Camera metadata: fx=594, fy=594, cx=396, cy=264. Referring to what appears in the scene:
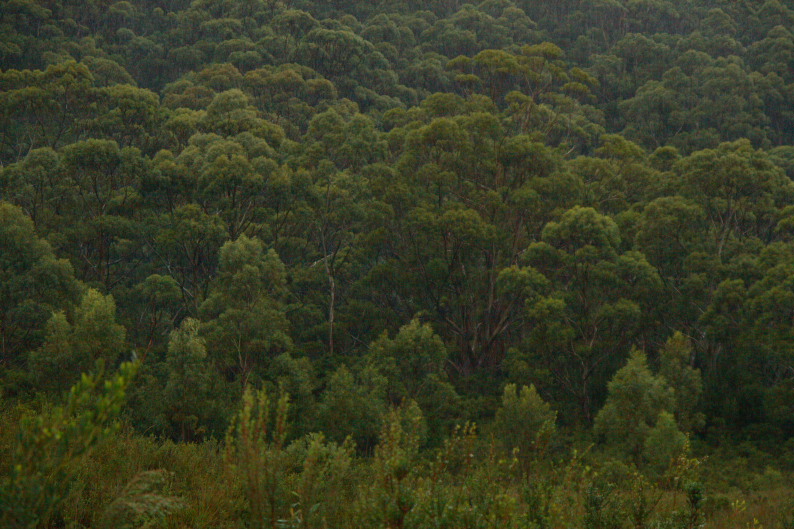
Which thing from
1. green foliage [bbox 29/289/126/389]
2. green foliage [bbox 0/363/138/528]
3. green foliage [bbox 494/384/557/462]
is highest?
green foliage [bbox 0/363/138/528]

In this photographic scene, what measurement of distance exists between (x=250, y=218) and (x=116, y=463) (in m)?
23.5

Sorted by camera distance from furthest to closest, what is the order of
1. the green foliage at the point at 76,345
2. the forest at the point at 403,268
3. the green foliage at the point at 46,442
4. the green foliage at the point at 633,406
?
the green foliage at the point at 633,406 → the forest at the point at 403,268 → the green foliage at the point at 76,345 → the green foliage at the point at 46,442

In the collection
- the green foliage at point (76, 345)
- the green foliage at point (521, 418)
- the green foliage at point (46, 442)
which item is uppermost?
the green foliage at point (46, 442)

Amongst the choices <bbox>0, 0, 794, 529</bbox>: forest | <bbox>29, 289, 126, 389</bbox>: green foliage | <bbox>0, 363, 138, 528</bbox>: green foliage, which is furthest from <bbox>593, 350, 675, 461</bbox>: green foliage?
<bbox>0, 363, 138, 528</bbox>: green foliage

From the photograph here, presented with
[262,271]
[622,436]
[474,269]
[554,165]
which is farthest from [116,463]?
[554,165]

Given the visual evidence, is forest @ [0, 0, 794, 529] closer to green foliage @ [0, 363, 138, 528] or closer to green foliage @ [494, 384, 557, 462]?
green foliage @ [494, 384, 557, 462]

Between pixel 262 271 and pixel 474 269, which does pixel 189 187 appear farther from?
pixel 474 269

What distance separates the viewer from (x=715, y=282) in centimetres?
2725

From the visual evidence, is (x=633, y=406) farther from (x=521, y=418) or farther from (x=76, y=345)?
(x=76, y=345)

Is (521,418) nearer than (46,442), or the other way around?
(46,442)

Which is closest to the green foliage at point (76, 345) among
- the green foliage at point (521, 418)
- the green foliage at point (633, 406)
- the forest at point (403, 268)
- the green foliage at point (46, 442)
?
the forest at point (403, 268)

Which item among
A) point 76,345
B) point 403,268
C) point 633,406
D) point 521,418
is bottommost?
point 521,418

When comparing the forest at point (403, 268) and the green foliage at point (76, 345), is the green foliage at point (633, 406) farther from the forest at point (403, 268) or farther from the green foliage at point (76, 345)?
the green foliage at point (76, 345)

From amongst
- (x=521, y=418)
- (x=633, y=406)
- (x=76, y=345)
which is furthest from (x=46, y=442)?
(x=633, y=406)
